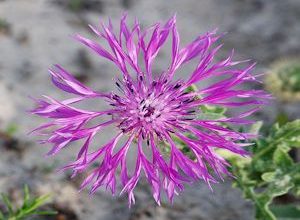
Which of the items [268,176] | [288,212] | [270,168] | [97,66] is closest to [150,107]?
[268,176]

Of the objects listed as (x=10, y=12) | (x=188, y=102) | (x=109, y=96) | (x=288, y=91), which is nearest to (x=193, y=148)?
(x=188, y=102)

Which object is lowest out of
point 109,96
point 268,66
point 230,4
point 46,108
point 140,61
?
point 46,108

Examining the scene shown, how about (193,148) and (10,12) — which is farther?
(10,12)

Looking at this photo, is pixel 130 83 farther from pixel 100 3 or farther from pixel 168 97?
pixel 100 3

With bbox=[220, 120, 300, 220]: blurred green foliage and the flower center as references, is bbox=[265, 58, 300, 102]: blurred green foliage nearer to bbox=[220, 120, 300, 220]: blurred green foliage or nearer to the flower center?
bbox=[220, 120, 300, 220]: blurred green foliage

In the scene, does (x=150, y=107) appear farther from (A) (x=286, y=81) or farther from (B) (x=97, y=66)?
(B) (x=97, y=66)

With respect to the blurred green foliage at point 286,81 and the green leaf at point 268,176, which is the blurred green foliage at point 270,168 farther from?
the blurred green foliage at point 286,81
